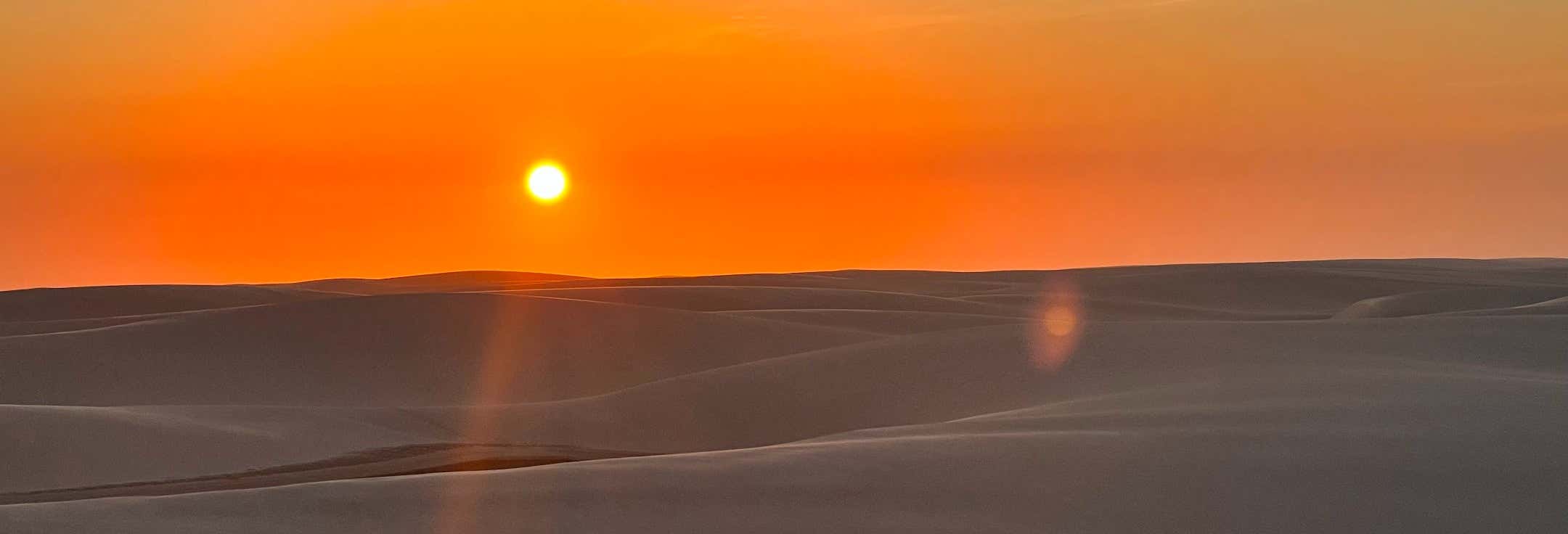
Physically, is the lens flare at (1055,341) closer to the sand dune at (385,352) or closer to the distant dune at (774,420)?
the distant dune at (774,420)

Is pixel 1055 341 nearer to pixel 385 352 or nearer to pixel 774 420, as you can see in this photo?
pixel 774 420

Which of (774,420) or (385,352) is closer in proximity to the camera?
(774,420)

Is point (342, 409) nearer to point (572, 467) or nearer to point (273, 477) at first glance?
point (273, 477)

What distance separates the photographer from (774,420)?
44.0ft

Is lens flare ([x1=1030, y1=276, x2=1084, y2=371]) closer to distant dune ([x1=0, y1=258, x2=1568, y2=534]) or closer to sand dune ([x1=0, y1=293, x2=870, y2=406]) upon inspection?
distant dune ([x1=0, y1=258, x2=1568, y2=534])

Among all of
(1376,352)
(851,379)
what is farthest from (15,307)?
(1376,352)

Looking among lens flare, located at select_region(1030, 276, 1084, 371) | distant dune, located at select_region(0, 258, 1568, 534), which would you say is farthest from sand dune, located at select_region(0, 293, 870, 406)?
lens flare, located at select_region(1030, 276, 1084, 371)

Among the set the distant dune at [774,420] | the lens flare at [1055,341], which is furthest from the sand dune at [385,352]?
the lens flare at [1055,341]

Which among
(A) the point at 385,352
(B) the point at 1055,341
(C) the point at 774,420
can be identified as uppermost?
(A) the point at 385,352

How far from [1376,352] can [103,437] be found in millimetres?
11713

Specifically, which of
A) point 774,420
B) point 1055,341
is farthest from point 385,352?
point 1055,341

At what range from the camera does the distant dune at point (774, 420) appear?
6.62 m

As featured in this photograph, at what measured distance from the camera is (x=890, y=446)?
8125mm

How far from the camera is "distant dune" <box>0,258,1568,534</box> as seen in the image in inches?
261
